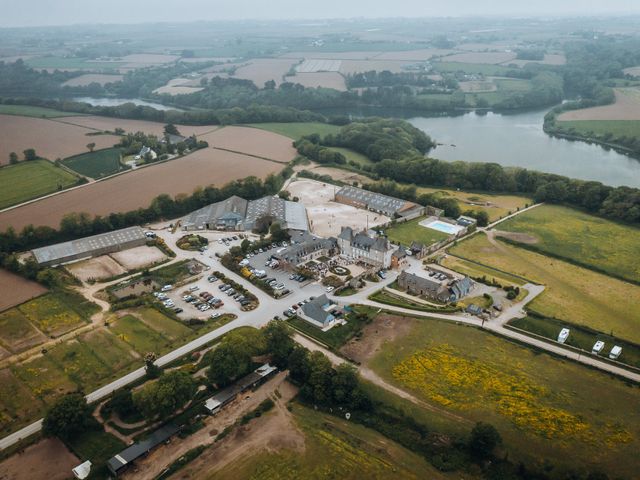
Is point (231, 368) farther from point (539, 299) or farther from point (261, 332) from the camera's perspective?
point (539, 299)

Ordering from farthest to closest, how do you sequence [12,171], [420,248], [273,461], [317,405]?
[12,171]
[420,248]
[317,405]
[273,461]

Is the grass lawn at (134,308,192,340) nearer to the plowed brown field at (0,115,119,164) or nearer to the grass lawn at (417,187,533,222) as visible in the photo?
the grass lawn at (417,187,533,222)

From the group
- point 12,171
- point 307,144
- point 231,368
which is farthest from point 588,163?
point 12,171

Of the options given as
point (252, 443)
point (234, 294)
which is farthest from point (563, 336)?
point (234, 294)

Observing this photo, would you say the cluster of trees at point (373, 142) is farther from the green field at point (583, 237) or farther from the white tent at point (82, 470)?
the white tent at point (82, 470)

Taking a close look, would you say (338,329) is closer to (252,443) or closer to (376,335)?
(376,335)

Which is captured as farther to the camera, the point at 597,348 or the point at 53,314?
the point at 53,314

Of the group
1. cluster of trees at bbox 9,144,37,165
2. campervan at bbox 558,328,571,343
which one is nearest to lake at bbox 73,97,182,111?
cluster of trees at bbox 9,144,37,165
